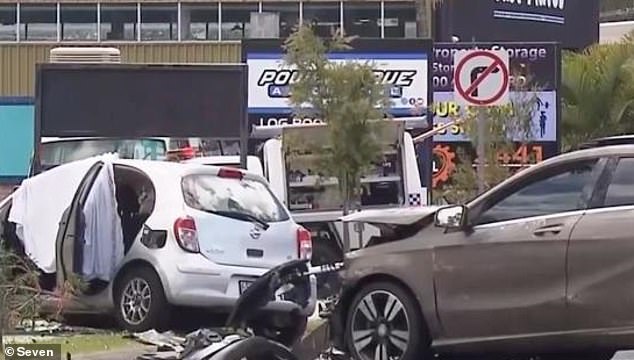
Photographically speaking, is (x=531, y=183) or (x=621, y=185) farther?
(x=531, y=183)

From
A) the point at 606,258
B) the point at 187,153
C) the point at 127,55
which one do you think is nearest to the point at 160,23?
the point at 127,55

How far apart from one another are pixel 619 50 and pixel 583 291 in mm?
19300

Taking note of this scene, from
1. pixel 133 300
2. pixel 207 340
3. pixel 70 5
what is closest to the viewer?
pixel 207 340

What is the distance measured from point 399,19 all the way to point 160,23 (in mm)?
6453

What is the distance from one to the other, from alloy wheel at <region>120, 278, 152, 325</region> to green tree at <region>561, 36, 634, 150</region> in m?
15.5

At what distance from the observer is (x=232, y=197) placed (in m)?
12.9

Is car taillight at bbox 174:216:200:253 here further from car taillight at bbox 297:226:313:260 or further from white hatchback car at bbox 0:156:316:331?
car taillight at bbox 297:226:313:260

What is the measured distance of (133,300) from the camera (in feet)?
41.9

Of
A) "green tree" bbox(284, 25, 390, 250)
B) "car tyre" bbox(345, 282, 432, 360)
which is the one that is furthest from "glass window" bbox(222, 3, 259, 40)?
"car tyre" bbox(345, 282, 432, 360)

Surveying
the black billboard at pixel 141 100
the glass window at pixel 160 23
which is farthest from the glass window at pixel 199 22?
the black billboard at pixel 141 100

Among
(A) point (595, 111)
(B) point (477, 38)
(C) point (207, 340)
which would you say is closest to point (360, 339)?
(C) point (207, 340)

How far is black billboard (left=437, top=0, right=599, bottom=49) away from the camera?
3500cm

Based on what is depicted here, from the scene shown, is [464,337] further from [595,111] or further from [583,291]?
[595,111]

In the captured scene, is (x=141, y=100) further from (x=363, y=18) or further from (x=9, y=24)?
(x=9, y=24)
